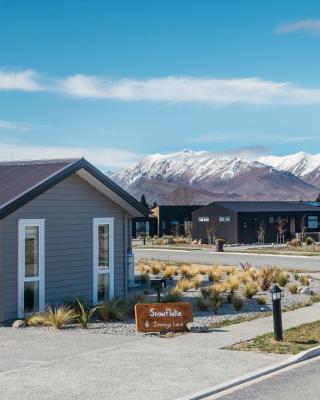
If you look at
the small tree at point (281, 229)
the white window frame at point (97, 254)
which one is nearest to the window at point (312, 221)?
the small tree at point (281, 229)

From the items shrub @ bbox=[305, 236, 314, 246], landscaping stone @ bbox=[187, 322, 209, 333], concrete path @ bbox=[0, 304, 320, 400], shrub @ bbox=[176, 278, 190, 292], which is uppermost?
shrub @ bbox=[305, 236, 314, 246]

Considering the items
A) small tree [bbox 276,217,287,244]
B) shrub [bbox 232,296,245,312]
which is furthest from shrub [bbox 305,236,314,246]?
shrub [bbox 232,296,245,312]

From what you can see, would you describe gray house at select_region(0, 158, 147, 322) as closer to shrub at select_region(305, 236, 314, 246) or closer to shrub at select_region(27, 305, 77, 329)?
shrub at select_region(27, 305, 77, 329)

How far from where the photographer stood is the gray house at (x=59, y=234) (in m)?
16.1

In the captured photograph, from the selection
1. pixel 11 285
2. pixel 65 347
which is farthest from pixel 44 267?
pixel 65 347

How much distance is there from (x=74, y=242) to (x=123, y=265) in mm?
2025

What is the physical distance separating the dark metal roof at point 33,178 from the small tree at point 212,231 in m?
35.3

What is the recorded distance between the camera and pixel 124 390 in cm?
977

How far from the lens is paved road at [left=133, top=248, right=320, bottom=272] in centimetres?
3397

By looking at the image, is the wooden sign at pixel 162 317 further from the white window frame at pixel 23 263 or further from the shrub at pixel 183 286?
the shrub at pixel 183 286

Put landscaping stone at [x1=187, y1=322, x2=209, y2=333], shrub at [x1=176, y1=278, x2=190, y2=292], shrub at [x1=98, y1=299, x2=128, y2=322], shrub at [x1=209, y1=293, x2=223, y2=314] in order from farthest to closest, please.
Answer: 1. shrub at [x1=176, y1=278, x2=190, y2=292]
2. shrub at [x1=209, y1=293, x2=223, y2=314]
3. shrub at [x1=98, y1=299, x2=128, y2=322]
4. landscaping stone at [x1=187, y1=322, x2=209, y2=333]

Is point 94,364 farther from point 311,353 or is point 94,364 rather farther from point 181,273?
point 181,273

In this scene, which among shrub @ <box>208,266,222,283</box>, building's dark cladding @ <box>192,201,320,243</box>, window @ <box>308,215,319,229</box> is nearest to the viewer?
shrub @ <box>208,266,222,283</box>

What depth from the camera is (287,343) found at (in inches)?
512
